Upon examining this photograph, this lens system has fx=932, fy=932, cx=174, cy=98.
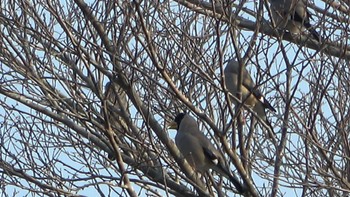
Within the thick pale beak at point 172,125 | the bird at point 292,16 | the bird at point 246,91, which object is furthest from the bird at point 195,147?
the bird at point 292,16

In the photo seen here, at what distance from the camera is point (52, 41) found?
7242 mm

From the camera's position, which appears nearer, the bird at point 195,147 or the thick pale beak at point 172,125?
the bird at point 195,147

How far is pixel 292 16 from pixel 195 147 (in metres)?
1.84

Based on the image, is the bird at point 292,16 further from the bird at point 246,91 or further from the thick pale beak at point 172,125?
the thick pale beak at point 172,125

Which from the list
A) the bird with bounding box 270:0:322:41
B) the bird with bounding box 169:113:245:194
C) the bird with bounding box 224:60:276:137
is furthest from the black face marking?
the bird with bounding box 270:0:322:41

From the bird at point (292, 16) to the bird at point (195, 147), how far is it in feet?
4.20

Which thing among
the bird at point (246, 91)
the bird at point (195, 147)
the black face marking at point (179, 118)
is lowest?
the bird at point (195, 147)

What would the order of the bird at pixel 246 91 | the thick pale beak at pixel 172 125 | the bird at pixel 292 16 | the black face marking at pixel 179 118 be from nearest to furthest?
the bird at pixel 292 16, the bird at pixel 246 91, the black face marking at pixel 179 118, the thick pale beak at pixel 172 125

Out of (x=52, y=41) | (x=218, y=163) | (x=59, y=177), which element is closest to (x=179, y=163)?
(x=218, y=163)

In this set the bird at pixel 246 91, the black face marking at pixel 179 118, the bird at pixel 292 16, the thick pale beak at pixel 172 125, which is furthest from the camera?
the thick pale beak at pixel 172 125

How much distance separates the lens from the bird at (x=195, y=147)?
8.23 m

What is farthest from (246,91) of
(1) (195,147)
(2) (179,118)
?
(1) (195,147)

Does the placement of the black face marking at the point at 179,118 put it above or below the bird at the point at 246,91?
below

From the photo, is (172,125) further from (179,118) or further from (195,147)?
(195,147)
